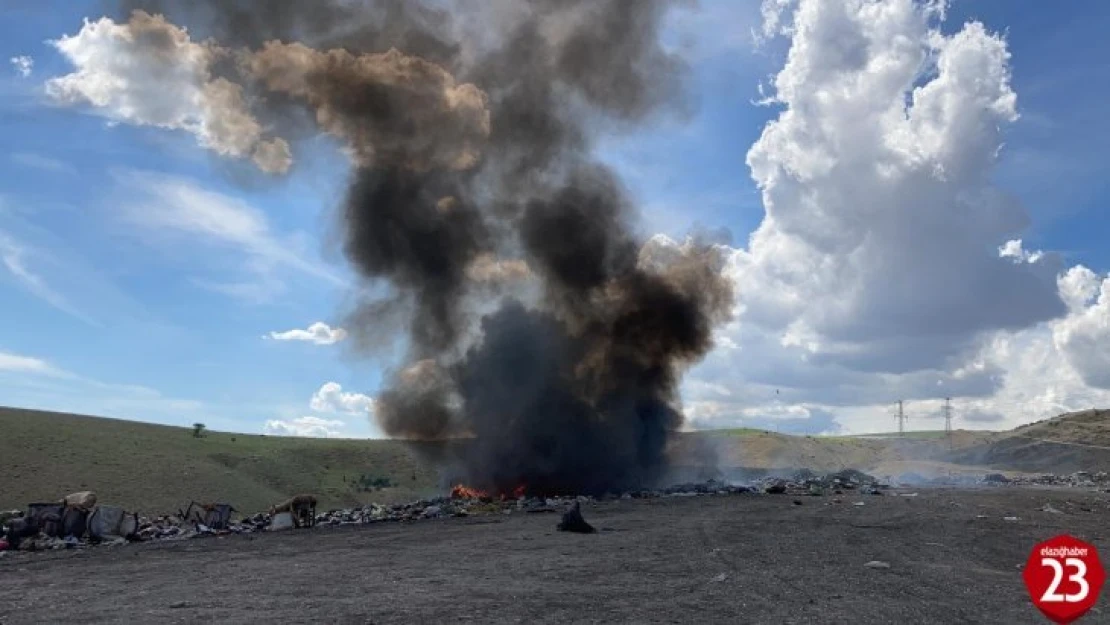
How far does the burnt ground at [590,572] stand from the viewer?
13.6m

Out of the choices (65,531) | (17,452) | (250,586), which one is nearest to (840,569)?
(250,586)

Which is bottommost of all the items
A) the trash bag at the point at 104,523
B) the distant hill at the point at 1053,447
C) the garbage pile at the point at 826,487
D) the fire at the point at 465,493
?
the trash bag at the point at 104,523

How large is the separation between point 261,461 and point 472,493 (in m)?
Answer: 24.6

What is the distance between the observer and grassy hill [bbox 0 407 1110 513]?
4712 cm

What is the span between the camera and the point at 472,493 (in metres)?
42.9

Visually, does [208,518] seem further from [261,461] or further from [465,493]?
[261,461]

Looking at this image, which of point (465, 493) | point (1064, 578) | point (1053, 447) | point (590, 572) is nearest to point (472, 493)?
point (465, 493)

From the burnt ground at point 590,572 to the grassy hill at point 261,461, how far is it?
23.5 m

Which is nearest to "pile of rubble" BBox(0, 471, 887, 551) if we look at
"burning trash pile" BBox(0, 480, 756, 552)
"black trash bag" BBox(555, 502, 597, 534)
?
"burning trash pile" BBox(0, 480, 756, 552)

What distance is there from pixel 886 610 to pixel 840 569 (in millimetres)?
4048

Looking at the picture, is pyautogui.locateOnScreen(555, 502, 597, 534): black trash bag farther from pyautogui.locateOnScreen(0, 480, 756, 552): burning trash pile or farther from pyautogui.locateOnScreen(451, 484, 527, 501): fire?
pyautogui.locateOnScreen(451, 484, 527, 501): fire

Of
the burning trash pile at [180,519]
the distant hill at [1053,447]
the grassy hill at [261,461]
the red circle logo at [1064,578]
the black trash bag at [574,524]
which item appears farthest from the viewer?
the distant hill at [1053,447]

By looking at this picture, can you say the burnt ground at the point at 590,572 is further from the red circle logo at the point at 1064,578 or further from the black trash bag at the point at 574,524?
the red circle logo at the point at 1064,578

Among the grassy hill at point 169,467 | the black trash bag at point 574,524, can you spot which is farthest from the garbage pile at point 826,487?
the grassy hill at point 169,467
